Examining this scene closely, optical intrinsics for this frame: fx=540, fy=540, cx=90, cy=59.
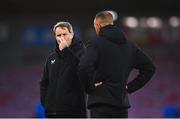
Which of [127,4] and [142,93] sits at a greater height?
[127,4]

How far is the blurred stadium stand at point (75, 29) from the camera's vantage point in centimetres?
1702

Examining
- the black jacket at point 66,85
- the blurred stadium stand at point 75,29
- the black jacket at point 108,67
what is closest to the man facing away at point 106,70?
the black jacket at point 108,67

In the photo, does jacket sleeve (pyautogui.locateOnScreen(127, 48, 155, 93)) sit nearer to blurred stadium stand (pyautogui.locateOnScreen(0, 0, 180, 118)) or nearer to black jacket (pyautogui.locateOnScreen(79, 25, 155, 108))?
black jacket (pyautogui.locateOnScreen(79, 25, 155, 108))

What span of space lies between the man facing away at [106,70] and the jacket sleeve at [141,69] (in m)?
0.10

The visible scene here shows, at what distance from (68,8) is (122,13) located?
1775mm

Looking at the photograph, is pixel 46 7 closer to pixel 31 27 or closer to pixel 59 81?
pixel 31 27

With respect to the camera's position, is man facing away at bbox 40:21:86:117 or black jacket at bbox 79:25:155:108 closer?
black jacket at bbox 79:25:155:108

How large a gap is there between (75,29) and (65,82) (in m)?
12.9

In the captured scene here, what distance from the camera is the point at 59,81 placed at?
4754 mm

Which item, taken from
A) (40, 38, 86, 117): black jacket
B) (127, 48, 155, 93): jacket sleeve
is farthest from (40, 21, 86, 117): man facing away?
(127, 48, 155, 93): jacket sleeve

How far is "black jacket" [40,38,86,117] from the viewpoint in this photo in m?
4.75

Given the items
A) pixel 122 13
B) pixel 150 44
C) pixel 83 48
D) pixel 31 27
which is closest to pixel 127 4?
Result: pixel 122 13

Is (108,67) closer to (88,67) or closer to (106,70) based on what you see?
(106,70)

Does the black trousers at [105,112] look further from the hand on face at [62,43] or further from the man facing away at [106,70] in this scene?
the hand on face at [62,43]
